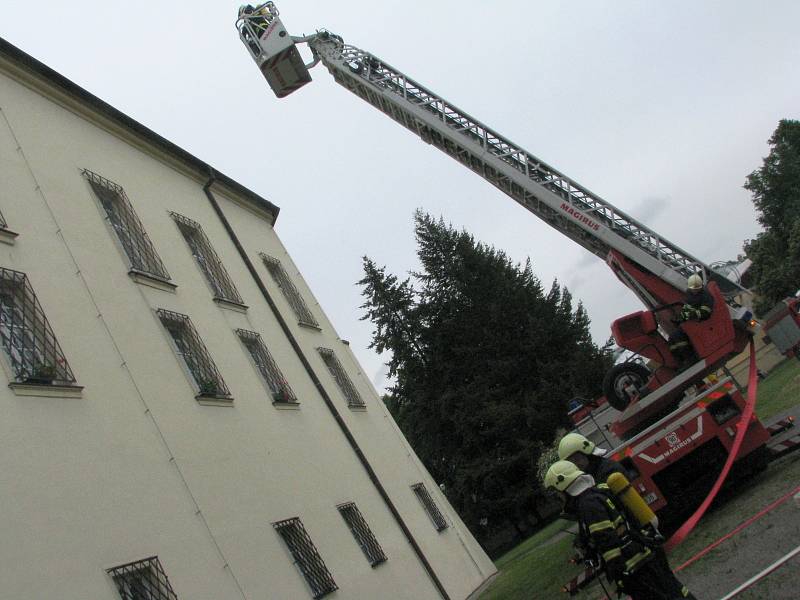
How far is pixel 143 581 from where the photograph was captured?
26.0 ft

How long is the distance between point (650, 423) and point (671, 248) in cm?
276

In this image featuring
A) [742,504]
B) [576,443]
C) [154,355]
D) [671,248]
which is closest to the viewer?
[576,443]

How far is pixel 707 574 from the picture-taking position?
7004 millimetres

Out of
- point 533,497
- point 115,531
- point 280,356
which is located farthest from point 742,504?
point 533,497

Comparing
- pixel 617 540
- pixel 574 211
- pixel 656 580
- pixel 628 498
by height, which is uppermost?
pixel 574 211

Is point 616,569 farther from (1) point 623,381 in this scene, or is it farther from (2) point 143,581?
(1) point 623,381

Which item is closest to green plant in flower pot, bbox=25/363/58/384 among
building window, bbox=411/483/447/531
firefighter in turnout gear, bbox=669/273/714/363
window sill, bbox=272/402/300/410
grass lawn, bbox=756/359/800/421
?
window sill, bbox=272/402/300/410

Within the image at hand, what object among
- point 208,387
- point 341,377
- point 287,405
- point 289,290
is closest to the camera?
point 208,387

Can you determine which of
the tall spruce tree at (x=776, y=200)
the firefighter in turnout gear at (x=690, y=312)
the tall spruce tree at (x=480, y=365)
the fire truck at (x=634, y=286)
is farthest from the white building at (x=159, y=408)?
the tall spruce tree at (x=776, y=200)

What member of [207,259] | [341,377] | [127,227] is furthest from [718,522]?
[341,377]

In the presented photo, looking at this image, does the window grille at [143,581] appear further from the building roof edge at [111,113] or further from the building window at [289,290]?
the building window at [289,290]

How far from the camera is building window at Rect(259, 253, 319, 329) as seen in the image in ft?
55.3

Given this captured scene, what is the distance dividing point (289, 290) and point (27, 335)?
362 inches

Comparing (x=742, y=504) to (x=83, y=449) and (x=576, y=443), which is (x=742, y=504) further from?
(x=83, y=449)
